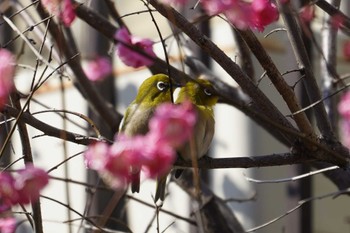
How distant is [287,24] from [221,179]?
314 cm

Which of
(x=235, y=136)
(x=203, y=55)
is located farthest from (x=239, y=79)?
(x=235, y=136)

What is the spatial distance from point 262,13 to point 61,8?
57 cm

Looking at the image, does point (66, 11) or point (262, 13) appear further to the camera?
point (66, 11)

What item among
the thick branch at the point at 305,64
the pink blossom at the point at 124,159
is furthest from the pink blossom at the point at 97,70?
the pink blossom at the point at 124,159

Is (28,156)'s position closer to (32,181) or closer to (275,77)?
(32,181)

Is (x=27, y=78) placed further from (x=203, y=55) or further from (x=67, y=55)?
(x=67, y=55)

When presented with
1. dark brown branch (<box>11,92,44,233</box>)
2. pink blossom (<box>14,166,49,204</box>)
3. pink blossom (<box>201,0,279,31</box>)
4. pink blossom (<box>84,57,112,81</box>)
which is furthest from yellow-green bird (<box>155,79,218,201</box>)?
pink blossom (<box>84,57,112,81</box>)

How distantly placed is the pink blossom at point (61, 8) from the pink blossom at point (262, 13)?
513 mm

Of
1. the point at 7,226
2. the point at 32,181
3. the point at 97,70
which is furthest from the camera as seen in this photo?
the point at 97,70

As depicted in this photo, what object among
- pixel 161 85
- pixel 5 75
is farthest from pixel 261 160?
pixel 161 85

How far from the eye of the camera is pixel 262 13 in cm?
231

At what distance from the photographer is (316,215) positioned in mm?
5895

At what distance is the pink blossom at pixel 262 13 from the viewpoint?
90.0 inches

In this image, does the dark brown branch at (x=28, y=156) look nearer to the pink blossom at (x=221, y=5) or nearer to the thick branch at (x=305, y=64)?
the pink blossom at (x=221, y=5)
